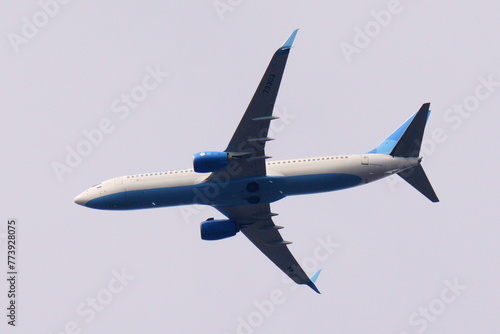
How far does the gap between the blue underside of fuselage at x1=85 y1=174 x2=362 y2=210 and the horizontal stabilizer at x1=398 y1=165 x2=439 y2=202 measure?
3767mm

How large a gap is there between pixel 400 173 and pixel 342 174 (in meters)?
4.46

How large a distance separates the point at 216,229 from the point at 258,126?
Answer: 11.2 metres

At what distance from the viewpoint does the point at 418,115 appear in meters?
60.2

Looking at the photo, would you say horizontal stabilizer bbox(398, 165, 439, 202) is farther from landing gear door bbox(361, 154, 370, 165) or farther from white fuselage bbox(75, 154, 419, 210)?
landing gear door bbox(361, 154, 370, 165)

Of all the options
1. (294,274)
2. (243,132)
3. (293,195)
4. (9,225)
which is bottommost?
(294,274)

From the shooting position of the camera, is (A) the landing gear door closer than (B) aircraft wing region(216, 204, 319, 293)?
Yes

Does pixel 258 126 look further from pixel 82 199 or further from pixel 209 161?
pixel 82 199

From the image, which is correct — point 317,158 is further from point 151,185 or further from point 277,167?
point 151,185

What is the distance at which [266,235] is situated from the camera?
230 feet

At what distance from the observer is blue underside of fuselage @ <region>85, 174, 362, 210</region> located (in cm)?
6209

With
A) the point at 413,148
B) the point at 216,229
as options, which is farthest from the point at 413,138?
the point at 216,229

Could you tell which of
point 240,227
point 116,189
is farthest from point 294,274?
point 116,189

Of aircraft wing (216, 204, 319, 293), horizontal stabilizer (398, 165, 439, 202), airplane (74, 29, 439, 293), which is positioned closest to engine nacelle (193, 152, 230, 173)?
airplane (74, 29, 439, 293)

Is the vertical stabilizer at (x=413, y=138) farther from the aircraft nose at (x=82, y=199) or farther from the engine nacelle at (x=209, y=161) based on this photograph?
the aircraft nose at (x=82, y=199)
